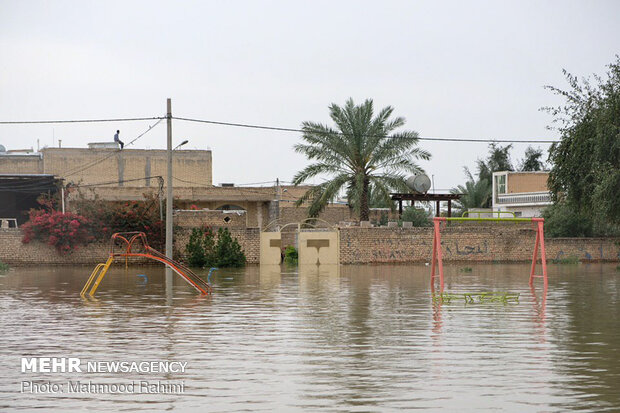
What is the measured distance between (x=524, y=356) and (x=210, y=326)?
6082 mm

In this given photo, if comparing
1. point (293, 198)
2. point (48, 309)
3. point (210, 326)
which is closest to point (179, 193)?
point (293, 198)

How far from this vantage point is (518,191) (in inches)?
2672

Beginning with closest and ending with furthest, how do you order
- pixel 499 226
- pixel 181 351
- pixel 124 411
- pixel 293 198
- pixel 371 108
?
1. pixel 124 411
2. pixel 181 351
3. pixel 371 108
4. pixel 499 226
5. pixel 293 198

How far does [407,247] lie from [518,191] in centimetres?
2313

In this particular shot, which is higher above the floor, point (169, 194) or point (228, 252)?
point (169, 194)

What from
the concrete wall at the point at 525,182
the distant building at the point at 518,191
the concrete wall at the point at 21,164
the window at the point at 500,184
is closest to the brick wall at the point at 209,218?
the concrete wall at the point at 21,164

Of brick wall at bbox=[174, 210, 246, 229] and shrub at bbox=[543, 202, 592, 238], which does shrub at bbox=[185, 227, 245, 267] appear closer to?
brick wall at bbox=[174, 210, 246, 229]

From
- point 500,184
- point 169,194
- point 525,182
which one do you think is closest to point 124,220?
point 169,194

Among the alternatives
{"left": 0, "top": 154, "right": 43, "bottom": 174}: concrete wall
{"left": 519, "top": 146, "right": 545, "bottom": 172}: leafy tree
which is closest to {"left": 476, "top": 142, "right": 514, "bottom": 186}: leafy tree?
{"left": 519, "top": 146, "right": 545, "bottom": 172}: leafy tree

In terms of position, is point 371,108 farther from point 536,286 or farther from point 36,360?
point 36,360

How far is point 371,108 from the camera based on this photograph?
4647 cm

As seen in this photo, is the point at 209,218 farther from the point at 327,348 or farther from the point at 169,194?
the point at 327,348

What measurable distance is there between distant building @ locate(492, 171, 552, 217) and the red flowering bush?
32.2 meters

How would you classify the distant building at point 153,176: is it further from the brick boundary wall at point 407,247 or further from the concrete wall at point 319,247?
the concrete wall at point 319,247
